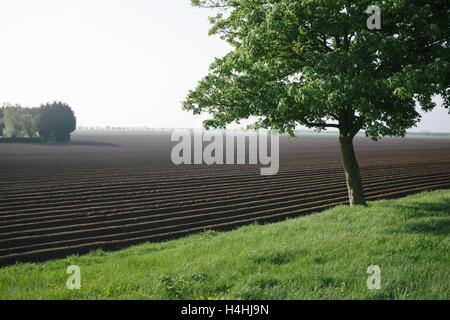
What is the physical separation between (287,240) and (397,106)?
519 centimetres

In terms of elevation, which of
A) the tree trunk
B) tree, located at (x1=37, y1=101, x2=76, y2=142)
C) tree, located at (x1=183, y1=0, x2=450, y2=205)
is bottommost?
the tree trunk

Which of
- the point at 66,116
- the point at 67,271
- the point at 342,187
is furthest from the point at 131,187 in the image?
the point at 66,116

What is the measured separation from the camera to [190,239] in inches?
348

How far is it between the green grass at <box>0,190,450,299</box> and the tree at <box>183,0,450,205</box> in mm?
3303

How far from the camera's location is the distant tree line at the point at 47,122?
225ft

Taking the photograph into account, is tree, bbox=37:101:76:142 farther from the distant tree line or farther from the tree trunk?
the tree trunk

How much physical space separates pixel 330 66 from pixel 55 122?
248 feet

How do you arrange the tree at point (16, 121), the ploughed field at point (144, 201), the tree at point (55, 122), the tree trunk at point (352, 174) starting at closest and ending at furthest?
the ploughed field at point (144, 201), the tree trunk at point (352, 174), the tree at point (55, 122), the tree at point (16, 121)

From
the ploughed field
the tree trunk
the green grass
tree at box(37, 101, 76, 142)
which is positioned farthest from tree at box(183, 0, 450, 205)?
tree at box(37, 101, 76, 142)

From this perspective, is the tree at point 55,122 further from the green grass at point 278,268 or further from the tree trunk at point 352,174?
the tree trunk at point 352,174

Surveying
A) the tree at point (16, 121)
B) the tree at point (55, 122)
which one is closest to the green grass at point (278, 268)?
the tree at point (55, 122)

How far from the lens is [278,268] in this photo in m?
5.36

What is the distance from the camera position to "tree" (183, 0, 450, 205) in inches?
281

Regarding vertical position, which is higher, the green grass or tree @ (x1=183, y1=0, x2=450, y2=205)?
tree @ (x1=183, y1=0, x2=450, y2=205)
